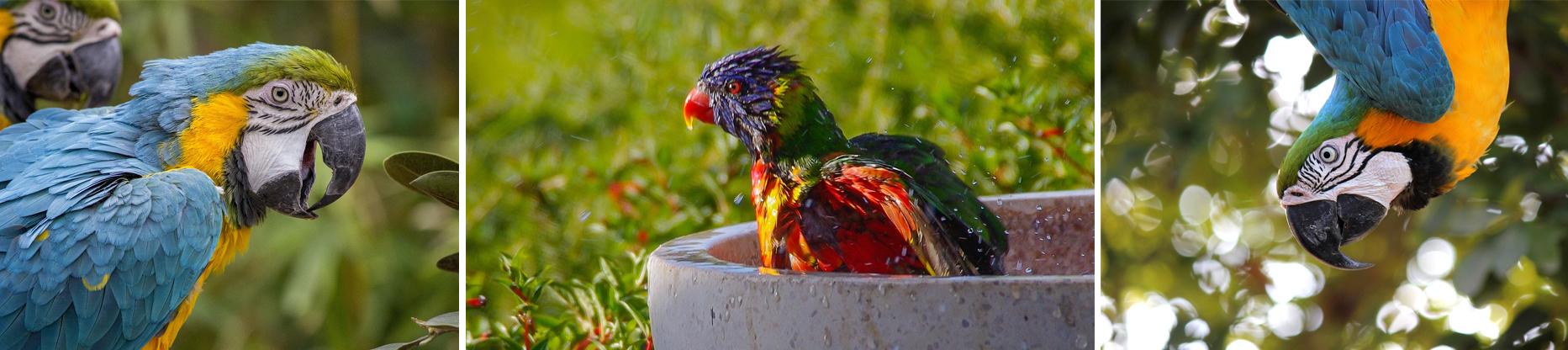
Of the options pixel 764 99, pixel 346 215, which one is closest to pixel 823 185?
pixel 764 99

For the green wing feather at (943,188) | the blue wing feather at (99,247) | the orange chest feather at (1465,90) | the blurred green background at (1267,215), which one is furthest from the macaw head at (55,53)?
the orange chest feather at (1465,90)

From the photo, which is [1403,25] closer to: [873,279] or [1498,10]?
[1498,10]

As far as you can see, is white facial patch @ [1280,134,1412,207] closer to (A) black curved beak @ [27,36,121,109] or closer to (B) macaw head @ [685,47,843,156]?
(B) macaw head @ [685,47,843,156]

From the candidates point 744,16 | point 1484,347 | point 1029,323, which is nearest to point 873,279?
point 1029,323

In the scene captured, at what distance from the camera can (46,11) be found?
1082 millimetres

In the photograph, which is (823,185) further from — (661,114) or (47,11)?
(47,11)

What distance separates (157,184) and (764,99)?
1.52 feet

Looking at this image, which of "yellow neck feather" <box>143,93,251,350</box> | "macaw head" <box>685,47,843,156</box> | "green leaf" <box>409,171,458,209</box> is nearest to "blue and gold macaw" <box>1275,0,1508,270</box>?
"macaw head" <box>685,47,843,156</box>

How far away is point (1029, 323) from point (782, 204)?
22 centimetres

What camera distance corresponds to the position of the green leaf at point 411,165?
801mm

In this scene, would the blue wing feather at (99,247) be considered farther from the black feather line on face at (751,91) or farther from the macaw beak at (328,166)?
the black feather line on face at (751,91)

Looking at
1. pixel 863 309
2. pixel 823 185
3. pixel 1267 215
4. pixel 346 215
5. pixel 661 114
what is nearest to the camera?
pixel 863 309

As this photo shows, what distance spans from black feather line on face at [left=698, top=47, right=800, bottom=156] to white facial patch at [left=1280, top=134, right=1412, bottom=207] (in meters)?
0.46

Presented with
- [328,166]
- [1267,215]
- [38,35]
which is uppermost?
[38,35]
